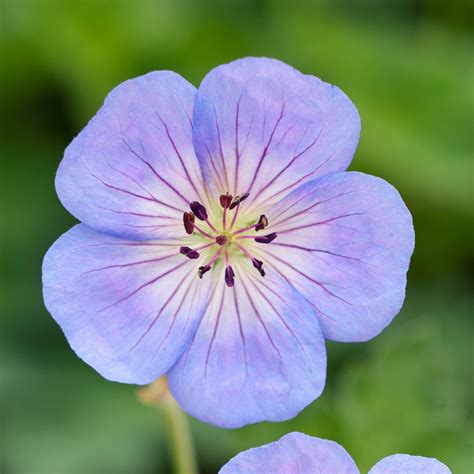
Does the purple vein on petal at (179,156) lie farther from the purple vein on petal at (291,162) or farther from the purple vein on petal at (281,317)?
the purple vein on petal at (281,317)

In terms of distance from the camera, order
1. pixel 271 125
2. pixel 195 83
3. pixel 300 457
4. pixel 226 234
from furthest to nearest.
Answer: pixel 195 83
pixel 226 234
pixel 271 125
pixel 300 457

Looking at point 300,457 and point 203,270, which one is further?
point 203,270

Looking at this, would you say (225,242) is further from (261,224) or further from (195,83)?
(195,83)

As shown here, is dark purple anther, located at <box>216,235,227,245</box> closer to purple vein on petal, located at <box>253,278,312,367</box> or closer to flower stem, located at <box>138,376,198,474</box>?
purple vein on petal, located at <box>253,278,312,367</box>

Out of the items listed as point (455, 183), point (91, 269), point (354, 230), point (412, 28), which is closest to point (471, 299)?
point (455, 183)

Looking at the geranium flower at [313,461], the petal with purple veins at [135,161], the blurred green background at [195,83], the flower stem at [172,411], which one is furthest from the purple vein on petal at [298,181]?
the blurred green background at [195,83]

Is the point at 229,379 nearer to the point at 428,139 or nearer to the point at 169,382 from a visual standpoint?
the point at 169,382

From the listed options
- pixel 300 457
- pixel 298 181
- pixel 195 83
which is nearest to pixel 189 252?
pixel 298 181
